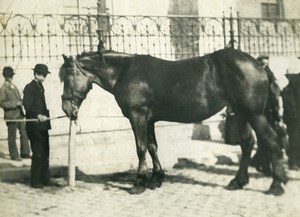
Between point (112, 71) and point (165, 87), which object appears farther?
point (112, 71)

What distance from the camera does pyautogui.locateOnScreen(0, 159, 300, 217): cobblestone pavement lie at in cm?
406

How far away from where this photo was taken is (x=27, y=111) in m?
5.31

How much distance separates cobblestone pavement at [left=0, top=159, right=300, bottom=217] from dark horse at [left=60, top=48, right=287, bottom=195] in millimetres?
269

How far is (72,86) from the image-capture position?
5.00 metres

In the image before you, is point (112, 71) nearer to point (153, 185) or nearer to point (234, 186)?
point (153, 185)

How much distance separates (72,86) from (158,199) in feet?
6.20

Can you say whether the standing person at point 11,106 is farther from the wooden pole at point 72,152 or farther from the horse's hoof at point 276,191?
the horse's hoof at point 276,191

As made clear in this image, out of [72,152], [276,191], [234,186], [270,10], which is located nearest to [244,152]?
[234,186]

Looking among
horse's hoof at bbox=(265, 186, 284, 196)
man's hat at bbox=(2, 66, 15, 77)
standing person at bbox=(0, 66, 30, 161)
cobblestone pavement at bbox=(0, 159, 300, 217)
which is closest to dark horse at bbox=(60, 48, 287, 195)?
horse's hoof at bbox=(265, 186, 284, 196)

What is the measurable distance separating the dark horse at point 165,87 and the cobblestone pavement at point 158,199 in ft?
0.88

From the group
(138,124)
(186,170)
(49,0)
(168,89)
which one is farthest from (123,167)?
(49,0)

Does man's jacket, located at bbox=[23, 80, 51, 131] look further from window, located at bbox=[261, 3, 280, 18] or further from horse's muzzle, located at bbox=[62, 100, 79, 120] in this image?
window, located at bbox=[261, 3, 280, 18]

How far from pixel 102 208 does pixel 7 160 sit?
10.6 feet

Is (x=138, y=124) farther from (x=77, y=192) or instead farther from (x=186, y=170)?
(x=186, y=170)
